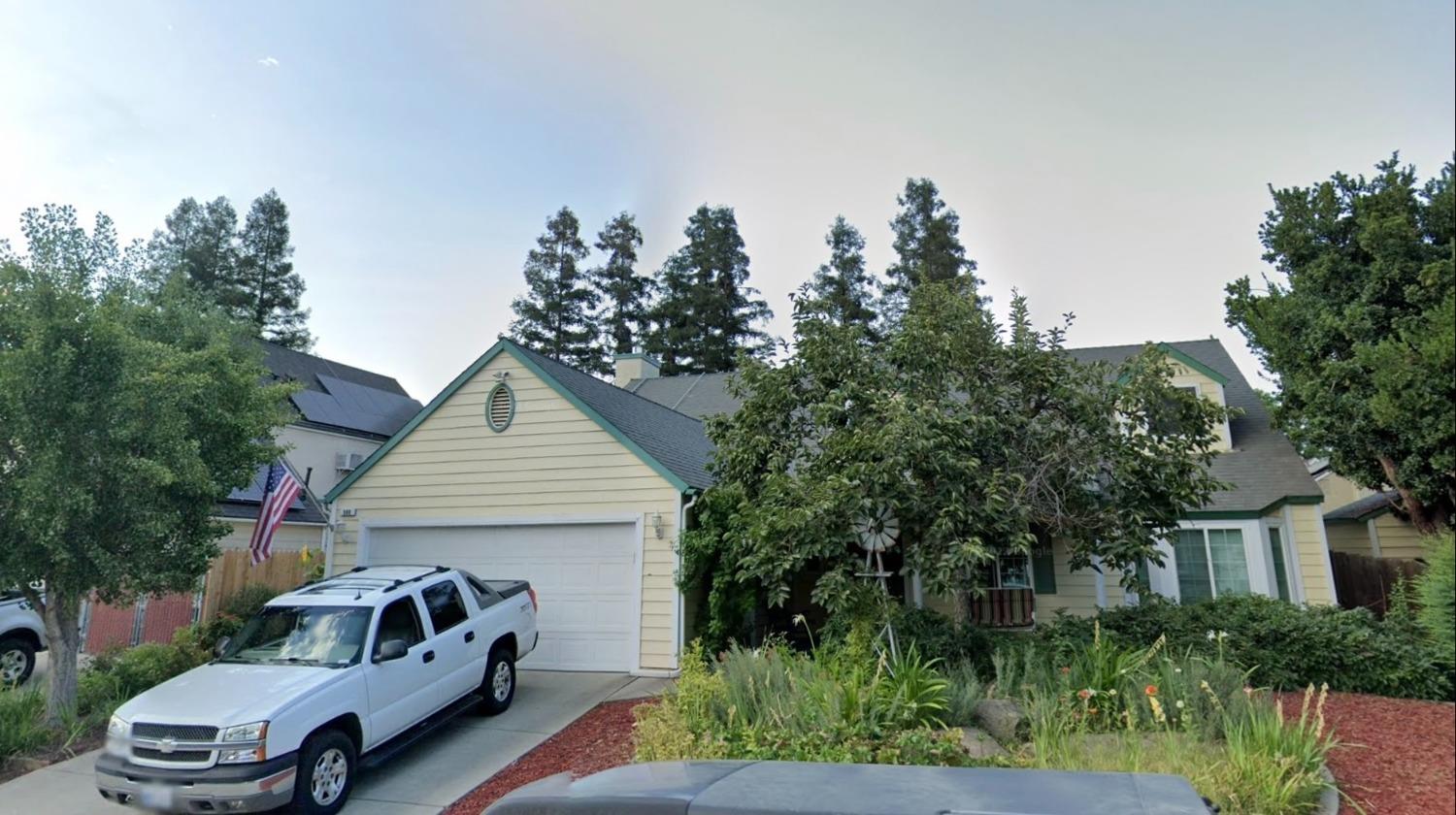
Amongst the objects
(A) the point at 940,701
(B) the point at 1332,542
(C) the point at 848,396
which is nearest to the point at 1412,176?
(A) the point at 940,701

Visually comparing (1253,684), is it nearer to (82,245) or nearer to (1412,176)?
(1412,176)

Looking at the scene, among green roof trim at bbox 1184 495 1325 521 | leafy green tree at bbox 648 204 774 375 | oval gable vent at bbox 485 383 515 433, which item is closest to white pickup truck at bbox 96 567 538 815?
oval gable vent at bbox 485 383 515 433

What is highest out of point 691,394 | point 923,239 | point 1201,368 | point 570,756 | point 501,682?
point 923,239

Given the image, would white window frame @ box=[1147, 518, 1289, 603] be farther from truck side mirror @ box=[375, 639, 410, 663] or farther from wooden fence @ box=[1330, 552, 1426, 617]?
truck side mirror @ box=[375, 639, 410, 663]

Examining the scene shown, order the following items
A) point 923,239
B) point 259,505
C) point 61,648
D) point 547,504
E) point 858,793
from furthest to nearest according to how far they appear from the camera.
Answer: point 923,239
point 259,505
point 547,504
point 61,648
point 858,793

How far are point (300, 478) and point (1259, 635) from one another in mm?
20709

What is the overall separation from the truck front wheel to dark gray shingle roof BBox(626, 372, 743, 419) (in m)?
11.8

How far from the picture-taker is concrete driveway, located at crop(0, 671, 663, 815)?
5965mm

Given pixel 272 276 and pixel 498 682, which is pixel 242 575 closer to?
pixel 498 682

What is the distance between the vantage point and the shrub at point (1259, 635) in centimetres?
657

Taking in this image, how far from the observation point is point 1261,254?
2318 mm

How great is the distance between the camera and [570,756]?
6625mm

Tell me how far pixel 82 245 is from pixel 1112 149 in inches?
405

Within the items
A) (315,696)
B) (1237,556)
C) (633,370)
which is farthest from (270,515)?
(1237,556)
